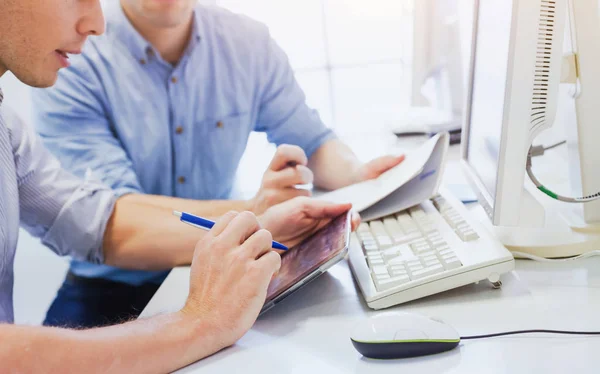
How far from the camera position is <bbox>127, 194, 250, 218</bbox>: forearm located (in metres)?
1.02

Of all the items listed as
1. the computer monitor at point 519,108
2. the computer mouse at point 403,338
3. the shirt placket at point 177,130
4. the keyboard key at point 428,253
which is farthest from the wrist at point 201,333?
the shirt placket at point 177,130

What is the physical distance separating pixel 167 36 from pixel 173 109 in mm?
158

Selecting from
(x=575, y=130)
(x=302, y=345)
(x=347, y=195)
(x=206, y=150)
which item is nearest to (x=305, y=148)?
(x=206, y=150)

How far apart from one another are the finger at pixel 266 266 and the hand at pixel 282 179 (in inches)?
12.9

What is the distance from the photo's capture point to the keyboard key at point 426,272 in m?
0.66

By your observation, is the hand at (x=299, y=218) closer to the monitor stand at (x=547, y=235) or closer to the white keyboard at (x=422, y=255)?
the white keyboard at (x=422, y=255)

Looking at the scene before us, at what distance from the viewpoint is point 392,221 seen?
2.82ft

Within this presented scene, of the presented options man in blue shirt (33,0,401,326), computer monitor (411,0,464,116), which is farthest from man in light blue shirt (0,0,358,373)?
computer monitor (411,0,464,116)

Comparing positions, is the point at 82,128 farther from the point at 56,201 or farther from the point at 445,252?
the point at 445,252

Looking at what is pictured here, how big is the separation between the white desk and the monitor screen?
0.13m

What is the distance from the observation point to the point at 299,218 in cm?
84

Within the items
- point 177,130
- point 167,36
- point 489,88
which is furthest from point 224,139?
point 489,88

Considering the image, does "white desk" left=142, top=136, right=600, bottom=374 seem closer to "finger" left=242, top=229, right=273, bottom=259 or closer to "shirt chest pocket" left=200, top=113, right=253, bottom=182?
"finger" left=242, top=229, right=273, bottom=259

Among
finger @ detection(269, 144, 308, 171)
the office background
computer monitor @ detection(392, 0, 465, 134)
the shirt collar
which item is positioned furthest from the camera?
the office background
